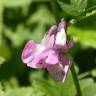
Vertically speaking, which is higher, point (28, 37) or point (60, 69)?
point (60, 69)

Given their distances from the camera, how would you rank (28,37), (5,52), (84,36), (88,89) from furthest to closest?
1. (28,37)
2. (5,52)
3. (84,36)
4. (88,89)

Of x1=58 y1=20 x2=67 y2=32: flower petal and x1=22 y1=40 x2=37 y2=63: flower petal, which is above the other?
x1=58 y1=20 x2=67 y2=32: flower petal

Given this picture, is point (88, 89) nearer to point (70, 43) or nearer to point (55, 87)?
point (55, 87)

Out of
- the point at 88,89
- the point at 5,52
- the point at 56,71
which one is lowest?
the point at 5,52

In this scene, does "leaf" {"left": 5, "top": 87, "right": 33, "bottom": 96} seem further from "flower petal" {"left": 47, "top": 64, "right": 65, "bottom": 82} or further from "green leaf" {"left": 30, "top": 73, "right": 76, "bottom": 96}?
"flower petal" {"left": 47, "top": 64, "right": 65, "bottom": 82}

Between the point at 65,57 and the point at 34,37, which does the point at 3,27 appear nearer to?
the point at 34,37

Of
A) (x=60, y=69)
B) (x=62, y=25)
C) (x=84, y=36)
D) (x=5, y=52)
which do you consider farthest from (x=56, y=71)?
(x=5, y=52)

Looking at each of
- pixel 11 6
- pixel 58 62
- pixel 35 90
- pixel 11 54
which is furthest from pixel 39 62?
pixel 11 6

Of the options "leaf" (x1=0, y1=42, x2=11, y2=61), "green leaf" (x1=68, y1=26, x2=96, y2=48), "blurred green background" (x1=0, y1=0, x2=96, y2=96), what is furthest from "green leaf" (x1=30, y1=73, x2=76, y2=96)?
"leaf" (x1=0, y1=42, x2=11, y2=61)
